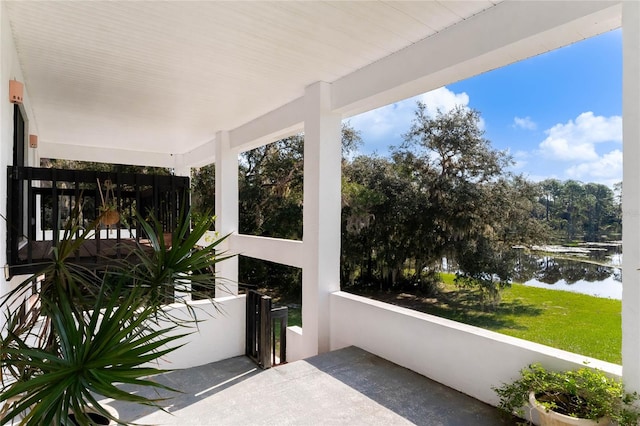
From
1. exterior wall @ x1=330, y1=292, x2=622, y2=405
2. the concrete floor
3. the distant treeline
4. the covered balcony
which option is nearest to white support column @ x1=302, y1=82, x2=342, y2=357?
the covered balcony

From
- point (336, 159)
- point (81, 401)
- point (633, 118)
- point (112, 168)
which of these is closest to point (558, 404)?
point (633, 118)

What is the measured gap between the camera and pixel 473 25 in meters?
3.01

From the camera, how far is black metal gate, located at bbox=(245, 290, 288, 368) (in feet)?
15.5

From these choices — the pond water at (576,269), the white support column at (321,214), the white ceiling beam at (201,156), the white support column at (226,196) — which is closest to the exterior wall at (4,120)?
the white support column at (321,214)

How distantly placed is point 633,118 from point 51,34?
15.1 ft

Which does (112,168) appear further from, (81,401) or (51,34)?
(81,401)

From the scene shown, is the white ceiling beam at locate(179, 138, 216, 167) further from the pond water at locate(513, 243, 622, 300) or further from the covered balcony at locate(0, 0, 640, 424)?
the pond water at locate(513, 243, 622, 300)

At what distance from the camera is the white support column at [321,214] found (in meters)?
4.45

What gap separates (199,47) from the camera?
3.60m

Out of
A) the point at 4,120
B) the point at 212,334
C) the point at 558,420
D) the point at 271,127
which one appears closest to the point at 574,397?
the point at 558,420

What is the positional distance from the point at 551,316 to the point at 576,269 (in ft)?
4.22

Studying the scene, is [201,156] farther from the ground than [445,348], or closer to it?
farther from the ground

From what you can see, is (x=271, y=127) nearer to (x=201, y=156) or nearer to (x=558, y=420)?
(x=201, y=156)

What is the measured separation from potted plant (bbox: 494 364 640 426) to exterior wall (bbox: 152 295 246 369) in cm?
331
